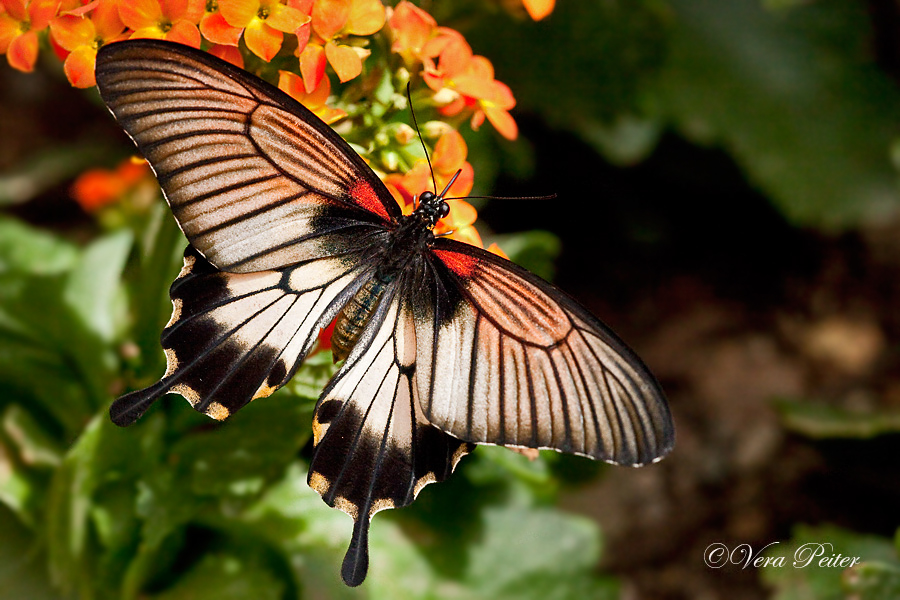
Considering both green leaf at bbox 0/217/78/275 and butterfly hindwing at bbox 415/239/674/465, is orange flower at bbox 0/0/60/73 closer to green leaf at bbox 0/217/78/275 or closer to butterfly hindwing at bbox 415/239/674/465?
butterfly hindwing at bbox 415/239/674/465

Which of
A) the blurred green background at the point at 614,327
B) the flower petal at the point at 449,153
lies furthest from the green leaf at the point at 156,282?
the flower petal at the point at 449,153

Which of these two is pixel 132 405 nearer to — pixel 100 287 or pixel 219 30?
pixel 219 30

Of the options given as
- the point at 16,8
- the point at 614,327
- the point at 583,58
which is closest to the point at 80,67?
the point at 16,8

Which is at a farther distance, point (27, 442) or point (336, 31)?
point (27, 442)

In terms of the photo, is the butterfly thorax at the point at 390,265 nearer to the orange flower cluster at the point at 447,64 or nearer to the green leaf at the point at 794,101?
the orange flower cluster at the point at 447,64

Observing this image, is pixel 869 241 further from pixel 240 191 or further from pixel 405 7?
pixel 240 191

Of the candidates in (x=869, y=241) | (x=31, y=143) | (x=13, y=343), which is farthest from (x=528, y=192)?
(x=31, y=143)
